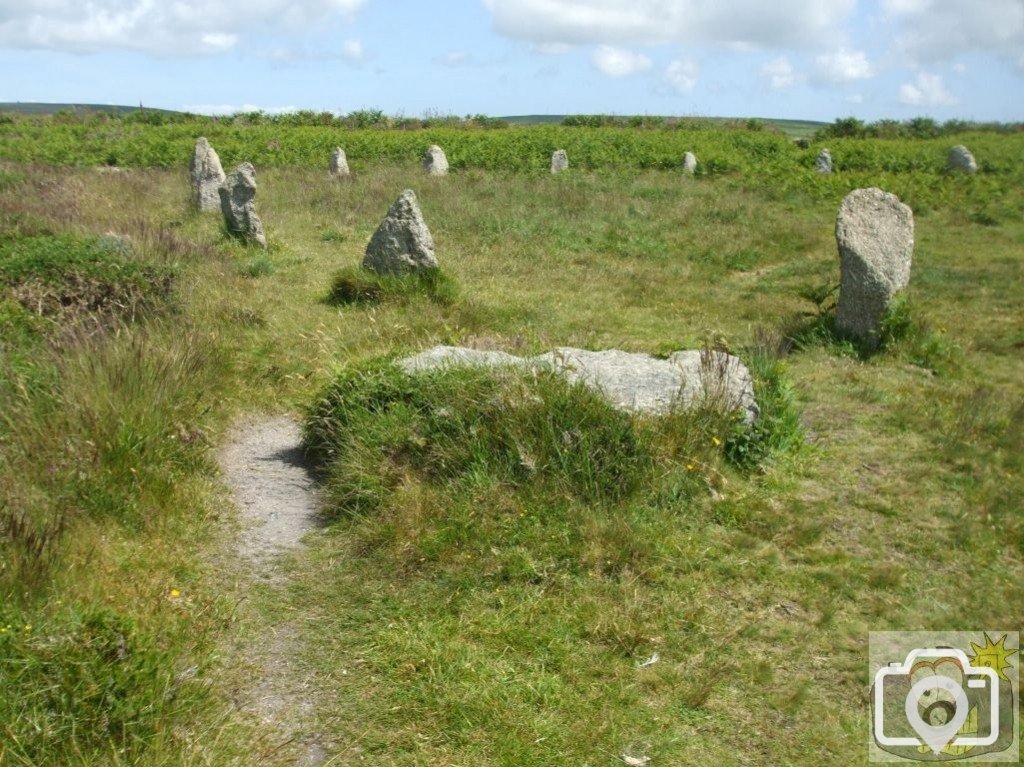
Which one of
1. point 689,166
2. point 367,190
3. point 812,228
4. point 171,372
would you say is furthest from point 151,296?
point 689,166

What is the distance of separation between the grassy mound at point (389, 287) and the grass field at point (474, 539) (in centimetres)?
33

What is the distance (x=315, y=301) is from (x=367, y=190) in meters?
8.72

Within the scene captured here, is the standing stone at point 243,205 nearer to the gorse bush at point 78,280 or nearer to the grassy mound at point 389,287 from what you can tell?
the grassy mound at point 389,287

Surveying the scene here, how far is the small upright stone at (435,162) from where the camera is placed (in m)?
23.8

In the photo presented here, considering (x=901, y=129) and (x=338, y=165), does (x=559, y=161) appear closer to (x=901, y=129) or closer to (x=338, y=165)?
(x=338, y=165)

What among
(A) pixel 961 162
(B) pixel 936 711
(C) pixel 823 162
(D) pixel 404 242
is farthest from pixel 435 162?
(B) pixel 936 711

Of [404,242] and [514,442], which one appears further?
[404,242]

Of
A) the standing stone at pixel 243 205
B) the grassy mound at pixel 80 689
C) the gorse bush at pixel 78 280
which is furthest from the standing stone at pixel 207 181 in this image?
the grassy mound at pixel 80 689

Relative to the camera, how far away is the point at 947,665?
179 inches

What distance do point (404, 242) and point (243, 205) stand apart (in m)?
4.26

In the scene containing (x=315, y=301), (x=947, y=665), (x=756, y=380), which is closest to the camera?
(x=947, y=665)

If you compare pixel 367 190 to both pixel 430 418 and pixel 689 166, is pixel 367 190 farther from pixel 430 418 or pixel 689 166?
pixel 430 418

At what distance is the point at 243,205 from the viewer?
14375mm

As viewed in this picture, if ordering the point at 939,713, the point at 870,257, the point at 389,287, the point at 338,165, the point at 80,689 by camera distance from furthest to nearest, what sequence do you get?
the point at 338,165 → the point at 389,287 → the point at 870,257 → the point at 939,713 → the point at 80,689
